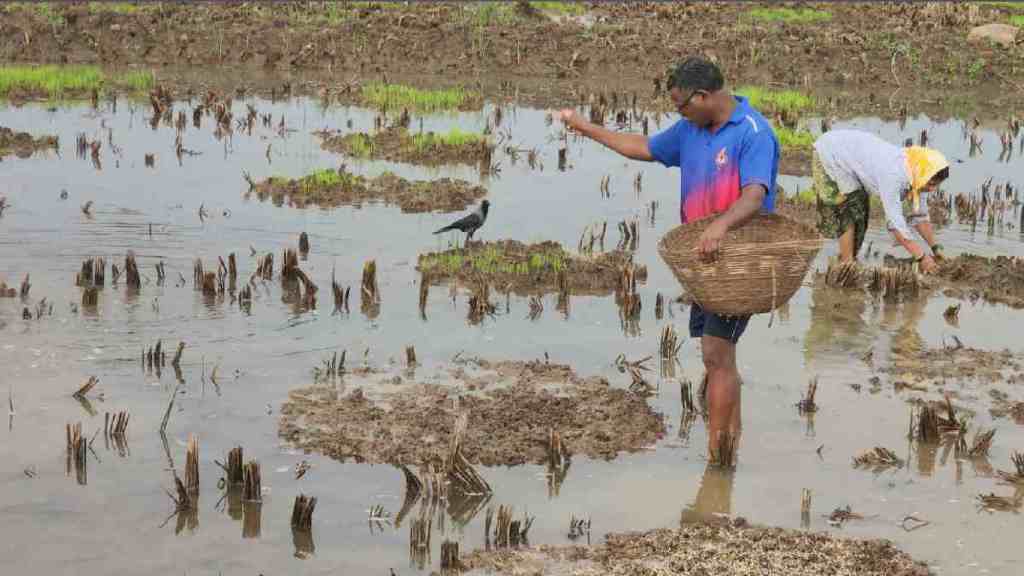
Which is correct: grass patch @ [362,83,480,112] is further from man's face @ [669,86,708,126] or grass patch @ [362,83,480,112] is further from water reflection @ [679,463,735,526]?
man's face @ [669,86,708,126]

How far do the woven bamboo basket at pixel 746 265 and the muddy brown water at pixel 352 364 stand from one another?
0.84 meters

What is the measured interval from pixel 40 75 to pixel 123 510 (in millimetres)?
13809

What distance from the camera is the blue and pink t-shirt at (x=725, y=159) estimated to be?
18.6 feet

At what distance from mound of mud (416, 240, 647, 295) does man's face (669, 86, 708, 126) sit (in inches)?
140

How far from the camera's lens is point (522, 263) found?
9.74 metres

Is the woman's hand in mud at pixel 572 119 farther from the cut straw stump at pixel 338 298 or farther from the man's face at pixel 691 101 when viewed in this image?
the cut straw stump at pixel 338 298

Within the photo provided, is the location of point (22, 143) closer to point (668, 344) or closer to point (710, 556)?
point (668, 344)

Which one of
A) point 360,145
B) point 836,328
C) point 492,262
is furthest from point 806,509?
point 360,145

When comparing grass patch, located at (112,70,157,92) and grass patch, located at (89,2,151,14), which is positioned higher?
grass patch, located at (89,2,151,14)

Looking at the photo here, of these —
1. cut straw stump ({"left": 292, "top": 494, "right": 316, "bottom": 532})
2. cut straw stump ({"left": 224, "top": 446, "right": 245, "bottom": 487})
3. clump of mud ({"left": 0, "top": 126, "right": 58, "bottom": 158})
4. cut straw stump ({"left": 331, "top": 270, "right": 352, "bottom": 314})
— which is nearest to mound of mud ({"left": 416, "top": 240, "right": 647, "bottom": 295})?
cut straw stump ({"left": 331, "top": 270, "right": 352, "bottom": 314})

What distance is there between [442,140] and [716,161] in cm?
871

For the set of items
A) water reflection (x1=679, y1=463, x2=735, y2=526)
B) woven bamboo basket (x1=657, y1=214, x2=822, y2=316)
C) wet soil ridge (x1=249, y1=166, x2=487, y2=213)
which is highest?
woven bamboo basket (x1=657, y1=214, x2=822, y2=316)

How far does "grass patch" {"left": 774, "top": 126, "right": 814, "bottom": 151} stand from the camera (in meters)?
14.8

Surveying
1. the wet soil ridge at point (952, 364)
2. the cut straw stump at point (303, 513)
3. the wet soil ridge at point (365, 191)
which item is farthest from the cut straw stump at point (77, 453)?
the wet soil ridge at point (365, 191)
